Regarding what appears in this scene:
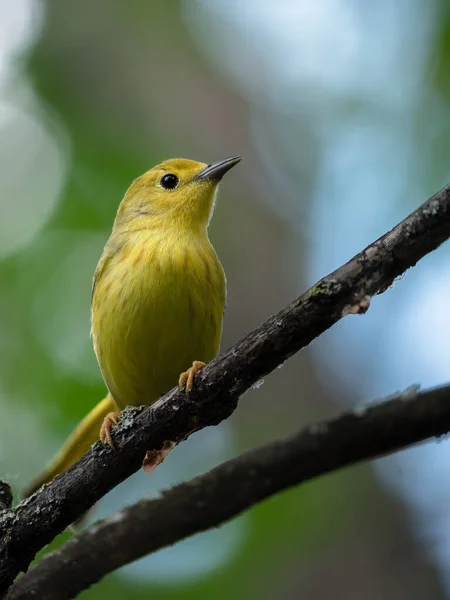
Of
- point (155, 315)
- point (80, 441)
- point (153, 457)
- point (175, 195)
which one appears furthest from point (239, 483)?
point (175, 195)

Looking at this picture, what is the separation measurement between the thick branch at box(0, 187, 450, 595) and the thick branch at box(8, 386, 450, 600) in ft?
0.74

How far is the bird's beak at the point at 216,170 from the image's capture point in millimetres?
4699

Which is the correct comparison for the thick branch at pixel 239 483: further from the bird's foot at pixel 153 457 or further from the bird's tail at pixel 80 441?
the bird's tail at pixel 80 441

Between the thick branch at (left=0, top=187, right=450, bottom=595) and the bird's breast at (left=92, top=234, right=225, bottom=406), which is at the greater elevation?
the bird's breast at (left=92, top=234, right=225, bottom=406)

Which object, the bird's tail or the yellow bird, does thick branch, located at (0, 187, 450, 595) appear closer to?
the yellow bird

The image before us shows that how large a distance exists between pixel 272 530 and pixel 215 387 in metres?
2.69

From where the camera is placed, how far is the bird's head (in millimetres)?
4613

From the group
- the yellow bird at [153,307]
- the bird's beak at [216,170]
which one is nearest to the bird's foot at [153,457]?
the yellow bird at [153,307]

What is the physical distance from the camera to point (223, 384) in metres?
2.62

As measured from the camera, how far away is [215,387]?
2.63 m

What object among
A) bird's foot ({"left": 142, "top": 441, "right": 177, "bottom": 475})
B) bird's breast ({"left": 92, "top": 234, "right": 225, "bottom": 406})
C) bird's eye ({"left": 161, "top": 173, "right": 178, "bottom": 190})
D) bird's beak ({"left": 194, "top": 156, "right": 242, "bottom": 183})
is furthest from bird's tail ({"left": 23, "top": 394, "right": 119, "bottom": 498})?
bird's foot ({"left": 142, "top": 441, "right": 177, "bottom": 475})

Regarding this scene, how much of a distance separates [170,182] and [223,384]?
8.20 ft

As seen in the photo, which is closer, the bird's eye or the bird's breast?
the bird's breast

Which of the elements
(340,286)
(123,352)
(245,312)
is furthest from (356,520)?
(340,286)
